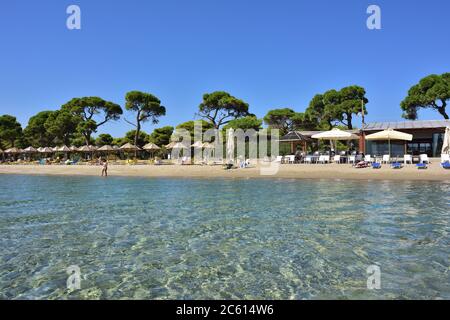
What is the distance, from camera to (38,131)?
5434 centimetres

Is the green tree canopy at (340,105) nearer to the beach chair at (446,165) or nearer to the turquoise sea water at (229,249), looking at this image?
the beach chair at (446,165)

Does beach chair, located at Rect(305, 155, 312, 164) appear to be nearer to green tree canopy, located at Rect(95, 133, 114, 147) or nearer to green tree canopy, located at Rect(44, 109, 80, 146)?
green tree canopy, located at Rect(95, 133, 114, 147)

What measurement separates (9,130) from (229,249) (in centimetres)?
5710

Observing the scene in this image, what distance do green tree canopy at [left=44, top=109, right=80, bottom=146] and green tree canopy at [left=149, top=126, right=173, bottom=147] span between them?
11.0 meters

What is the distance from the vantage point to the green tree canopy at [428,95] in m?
35.6

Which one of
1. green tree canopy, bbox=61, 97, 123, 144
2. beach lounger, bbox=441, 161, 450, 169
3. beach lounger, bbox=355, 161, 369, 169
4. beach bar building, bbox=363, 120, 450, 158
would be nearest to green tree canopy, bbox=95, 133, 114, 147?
green tree canopy, bbox=61, 97, 123, 144

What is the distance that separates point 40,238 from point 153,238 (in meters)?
2.07

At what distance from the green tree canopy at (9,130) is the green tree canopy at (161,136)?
21790mm

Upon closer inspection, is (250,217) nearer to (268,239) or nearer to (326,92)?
(268,239)

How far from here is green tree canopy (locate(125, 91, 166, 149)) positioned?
45.5 metres

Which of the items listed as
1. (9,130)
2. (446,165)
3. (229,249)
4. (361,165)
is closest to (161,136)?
(9,130)

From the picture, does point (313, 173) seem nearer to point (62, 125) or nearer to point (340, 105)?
point (340, 105)
